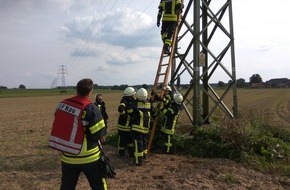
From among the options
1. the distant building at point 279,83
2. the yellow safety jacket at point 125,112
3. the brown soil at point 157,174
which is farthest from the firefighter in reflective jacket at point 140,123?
the distant building at point 279,83

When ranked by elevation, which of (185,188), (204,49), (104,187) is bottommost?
(185,188)

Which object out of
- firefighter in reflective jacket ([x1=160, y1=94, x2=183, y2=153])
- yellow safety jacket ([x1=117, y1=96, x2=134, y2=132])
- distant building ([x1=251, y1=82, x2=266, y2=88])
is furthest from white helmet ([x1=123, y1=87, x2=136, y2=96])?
distant building ([x1=251, y1=82, x2=266, y2=88])

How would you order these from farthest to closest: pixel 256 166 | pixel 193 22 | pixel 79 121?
1. pixel 193 22
2. pixel 256 166
3. pixel 79 121

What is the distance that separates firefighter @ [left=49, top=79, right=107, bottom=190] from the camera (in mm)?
4945

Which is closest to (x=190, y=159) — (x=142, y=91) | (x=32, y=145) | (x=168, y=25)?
(x=142, y=91)

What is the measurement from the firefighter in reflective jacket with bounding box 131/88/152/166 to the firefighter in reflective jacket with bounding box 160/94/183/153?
1076mm

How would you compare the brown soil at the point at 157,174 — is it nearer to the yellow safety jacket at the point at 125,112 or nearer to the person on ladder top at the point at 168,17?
the yellow safety jacket at the point at 125,112

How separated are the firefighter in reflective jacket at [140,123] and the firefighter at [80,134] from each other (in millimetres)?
Result: 3842

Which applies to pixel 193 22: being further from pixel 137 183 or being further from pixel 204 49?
pixel 137 183

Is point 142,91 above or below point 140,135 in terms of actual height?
above

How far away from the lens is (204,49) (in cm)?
1220

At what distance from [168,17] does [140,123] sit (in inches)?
138

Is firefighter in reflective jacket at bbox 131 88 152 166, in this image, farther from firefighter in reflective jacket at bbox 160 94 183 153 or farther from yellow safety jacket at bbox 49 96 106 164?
yellow safety jacket at bbox 49 96 106 164

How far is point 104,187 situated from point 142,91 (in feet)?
14.6
